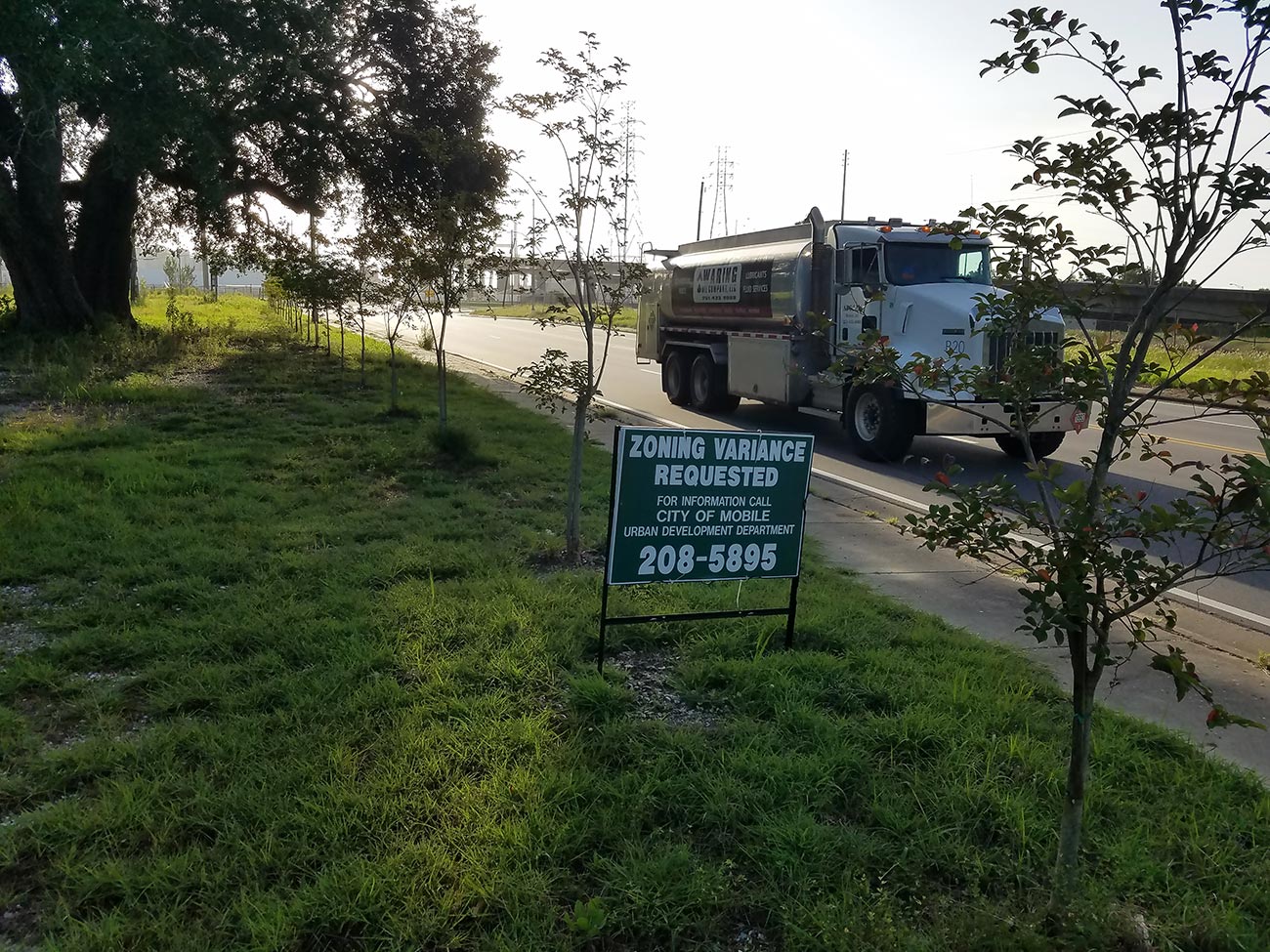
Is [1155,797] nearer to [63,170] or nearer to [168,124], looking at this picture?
[168,124]

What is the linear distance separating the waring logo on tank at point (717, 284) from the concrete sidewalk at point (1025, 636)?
6.01 metres

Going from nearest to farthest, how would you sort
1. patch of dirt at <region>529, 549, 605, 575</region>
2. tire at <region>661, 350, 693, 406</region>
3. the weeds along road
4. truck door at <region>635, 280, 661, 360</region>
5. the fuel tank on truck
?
patch of dirt at <region>529, 549, 605, 575</region>, the weeds along road, the fuel tank on truck, tire at <region>661, 350, 693, 406</region>, truck door at <region>635, 280, 661, 360</region>

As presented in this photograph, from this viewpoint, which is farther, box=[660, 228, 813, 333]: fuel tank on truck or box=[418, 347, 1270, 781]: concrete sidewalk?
box=[660, 228, 813, 333]: fuel tank on truck

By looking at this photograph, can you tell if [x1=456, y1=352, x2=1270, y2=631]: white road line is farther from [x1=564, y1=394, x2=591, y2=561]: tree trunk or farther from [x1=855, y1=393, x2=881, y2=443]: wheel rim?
[x1=855, y1=393, x2=881, y2=443]: wheel rim

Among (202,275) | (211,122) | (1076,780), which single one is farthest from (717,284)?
(202,275)

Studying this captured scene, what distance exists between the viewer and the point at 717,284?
1462cm

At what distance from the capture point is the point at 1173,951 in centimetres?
260

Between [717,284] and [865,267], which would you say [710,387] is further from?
[865,267]

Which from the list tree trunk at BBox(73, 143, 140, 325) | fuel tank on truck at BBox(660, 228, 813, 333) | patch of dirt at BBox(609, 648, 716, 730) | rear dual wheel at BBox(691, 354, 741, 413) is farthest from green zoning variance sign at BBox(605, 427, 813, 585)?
tree trunk at BBox(73, 143, 140, 325)

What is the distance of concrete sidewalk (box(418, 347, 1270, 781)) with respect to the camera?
167 inches

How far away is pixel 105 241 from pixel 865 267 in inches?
711

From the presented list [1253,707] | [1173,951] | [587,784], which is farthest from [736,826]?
[1253,707]

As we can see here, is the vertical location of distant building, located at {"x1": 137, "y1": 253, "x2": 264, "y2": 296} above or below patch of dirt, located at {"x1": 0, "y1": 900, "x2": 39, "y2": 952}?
above

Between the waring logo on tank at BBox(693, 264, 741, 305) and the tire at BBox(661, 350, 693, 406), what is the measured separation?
1219 millimetres
